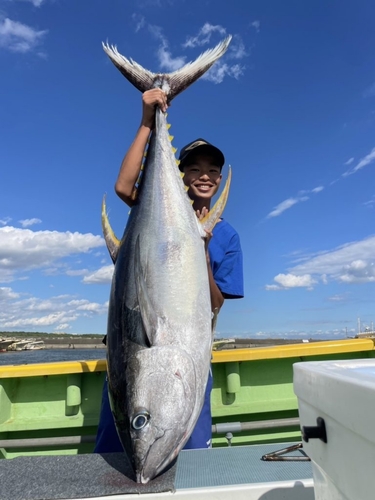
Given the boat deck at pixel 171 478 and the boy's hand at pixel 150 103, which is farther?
the boy's hand at pixel 150 103

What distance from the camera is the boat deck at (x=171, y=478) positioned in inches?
52.8

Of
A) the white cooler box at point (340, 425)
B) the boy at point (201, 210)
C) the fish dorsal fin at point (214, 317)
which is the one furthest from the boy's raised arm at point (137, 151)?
the white cooler box at point (340, 425)

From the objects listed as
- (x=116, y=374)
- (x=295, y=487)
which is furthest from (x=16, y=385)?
(x=295, y=487)

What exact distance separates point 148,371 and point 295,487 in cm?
70

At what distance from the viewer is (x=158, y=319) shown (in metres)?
1.78

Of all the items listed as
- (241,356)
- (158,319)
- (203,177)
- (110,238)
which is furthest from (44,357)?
(158,319)

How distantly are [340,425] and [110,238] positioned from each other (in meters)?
1.78

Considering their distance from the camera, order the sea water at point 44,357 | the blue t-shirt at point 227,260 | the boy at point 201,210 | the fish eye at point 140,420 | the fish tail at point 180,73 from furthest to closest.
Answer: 1. the sea water at point 44,357
2. the fish tail at point 180,73
3. the blue t-shirt at point 227,260
4. the boy at point 201,210
5. the fish eye at point 140,420

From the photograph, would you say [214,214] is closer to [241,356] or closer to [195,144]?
[195,144]

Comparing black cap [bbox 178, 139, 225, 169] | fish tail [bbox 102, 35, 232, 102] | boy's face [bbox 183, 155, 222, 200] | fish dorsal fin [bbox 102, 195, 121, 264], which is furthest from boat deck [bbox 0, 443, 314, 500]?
fish tail [bbox 102, 35, 232, 102]

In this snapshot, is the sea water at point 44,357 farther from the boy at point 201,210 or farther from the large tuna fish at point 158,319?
the large tuna fish at point 158,319

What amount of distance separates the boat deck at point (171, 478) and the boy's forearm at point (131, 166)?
4.50 ft

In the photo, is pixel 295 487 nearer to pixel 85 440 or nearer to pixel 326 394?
pixel 326 394

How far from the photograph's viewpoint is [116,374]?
1.72 meters
